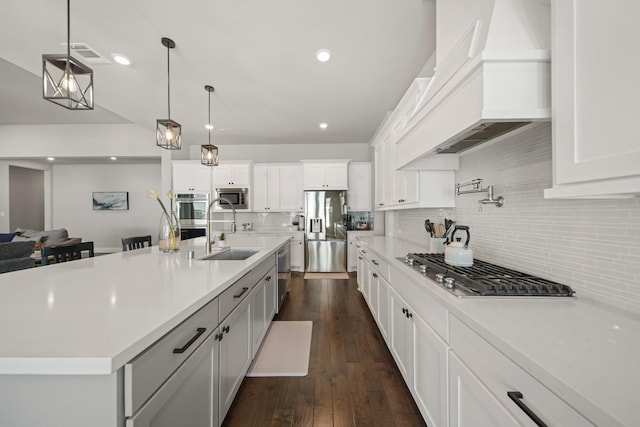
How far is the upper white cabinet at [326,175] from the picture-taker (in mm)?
5426

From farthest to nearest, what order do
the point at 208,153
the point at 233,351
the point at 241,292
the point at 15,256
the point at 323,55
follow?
the point at 208,153
the point at 15,256
the point at 323,55
the point at 241,292
the point at 233,351

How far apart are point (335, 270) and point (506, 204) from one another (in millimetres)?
3964

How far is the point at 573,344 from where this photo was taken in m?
0.68

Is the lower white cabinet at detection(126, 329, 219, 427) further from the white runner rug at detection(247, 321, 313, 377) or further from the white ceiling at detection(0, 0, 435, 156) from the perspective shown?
the white ceiling at detection(0, 0, 435, 156)

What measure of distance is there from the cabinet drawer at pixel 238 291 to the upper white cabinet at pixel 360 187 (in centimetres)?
372

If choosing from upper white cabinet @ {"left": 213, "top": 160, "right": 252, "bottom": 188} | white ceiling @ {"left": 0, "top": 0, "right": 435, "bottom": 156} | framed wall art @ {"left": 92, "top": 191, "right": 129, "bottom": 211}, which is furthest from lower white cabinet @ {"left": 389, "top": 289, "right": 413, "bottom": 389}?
framed wall art @ {"left": 92, "top": 191, "right": 129, "bottom": 211}

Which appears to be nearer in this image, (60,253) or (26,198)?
(60,253)

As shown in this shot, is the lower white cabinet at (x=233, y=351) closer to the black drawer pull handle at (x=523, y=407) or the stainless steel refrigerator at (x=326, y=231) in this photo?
the black drawer pull handle at (x=523, y=407)

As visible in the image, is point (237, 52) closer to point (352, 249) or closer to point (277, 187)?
point (277, 187)

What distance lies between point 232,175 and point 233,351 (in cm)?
466

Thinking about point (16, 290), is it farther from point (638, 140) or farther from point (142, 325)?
point (638, 140)

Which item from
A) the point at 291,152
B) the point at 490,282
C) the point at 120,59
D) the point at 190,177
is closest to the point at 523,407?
the point at 490,282

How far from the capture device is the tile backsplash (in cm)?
94

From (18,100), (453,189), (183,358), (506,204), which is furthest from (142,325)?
(18,100)
